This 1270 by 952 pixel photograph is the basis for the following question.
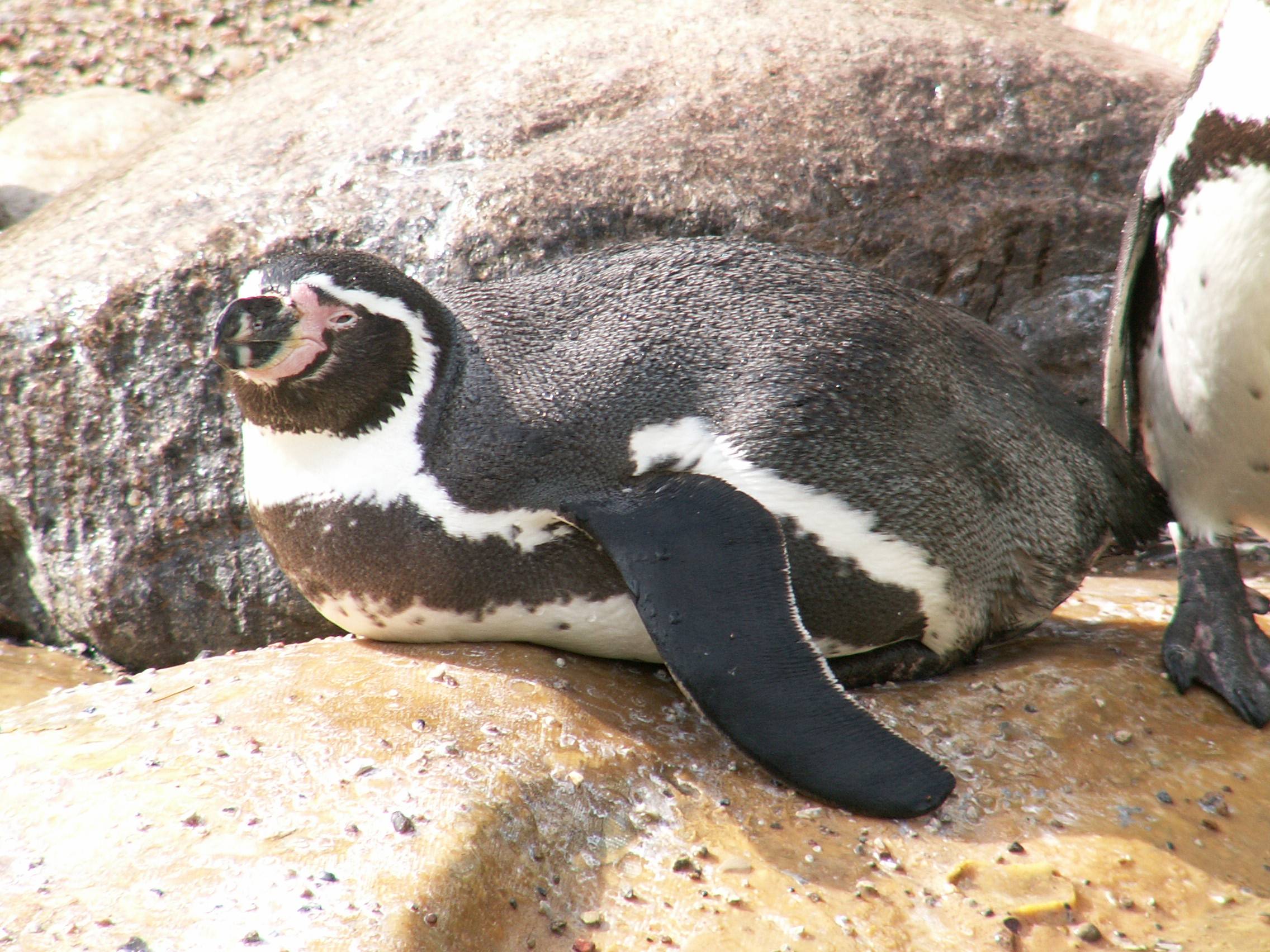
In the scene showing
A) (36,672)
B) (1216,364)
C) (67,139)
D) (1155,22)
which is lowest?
(36,672)

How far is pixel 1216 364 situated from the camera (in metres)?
2.69

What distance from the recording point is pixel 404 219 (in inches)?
132

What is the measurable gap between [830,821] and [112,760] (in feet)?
4.00

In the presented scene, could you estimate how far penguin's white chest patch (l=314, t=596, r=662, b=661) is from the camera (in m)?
2.47

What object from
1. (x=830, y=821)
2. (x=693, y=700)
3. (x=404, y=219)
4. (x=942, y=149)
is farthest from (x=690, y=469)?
(x=942, y=149)

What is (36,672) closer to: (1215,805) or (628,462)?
(628,462)

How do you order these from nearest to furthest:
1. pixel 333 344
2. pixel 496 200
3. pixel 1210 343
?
pixel 333 344 → pixel 1210 343 → pixel 496 200

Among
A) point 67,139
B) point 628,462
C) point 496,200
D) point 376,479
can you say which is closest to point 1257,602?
point 628,462

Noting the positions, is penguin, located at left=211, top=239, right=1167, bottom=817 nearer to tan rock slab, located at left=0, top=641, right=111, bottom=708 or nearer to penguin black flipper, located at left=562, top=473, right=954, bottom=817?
penguin black flipper, located at left=562, top=473, right=954, bottom=817

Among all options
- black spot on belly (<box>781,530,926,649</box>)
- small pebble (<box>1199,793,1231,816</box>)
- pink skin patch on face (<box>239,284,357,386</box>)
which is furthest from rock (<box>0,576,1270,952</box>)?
pink skin patch on face (<box>239,284,357,386</box>)

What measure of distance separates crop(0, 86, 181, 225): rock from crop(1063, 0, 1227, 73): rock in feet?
12.4

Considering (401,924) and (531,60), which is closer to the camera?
(401,924)

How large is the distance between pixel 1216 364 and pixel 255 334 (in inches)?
78.1

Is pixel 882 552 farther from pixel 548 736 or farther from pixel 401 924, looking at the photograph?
pixel 401 924
